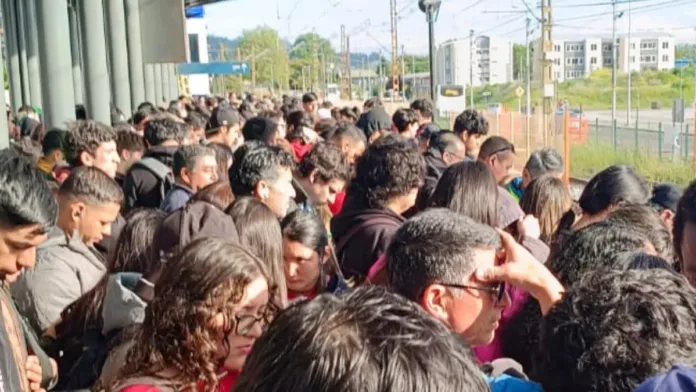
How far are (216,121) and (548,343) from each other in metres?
8.32

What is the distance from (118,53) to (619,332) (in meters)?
15.5

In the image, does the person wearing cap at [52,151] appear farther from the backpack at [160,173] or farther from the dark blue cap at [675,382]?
the dark blue cap at [675,382]

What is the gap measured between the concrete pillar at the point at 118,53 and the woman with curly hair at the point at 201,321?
14.3m

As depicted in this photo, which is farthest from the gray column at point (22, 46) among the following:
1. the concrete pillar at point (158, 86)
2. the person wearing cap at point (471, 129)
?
the person wearing cap at point (471, 129)

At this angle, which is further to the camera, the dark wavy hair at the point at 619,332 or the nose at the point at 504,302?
the nose at the point at 504,302

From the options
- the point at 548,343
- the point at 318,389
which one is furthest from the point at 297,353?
the point at 548,343

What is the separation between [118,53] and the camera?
1633 cm

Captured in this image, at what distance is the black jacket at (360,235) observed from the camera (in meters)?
4.32

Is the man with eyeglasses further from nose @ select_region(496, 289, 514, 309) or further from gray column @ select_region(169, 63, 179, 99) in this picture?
gray column @ select_region(169, 63, 179, 99)

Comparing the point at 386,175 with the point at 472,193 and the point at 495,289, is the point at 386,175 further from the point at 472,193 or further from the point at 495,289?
the point at 495,289

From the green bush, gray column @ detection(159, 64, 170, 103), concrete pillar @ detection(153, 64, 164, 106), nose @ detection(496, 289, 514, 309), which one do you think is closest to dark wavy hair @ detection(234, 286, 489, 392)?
nose @ detection(496, 289, 514, 309)

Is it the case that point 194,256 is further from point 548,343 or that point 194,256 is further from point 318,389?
point 318,389

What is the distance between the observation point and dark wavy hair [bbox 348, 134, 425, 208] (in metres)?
4.62

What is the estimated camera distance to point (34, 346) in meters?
3.13
